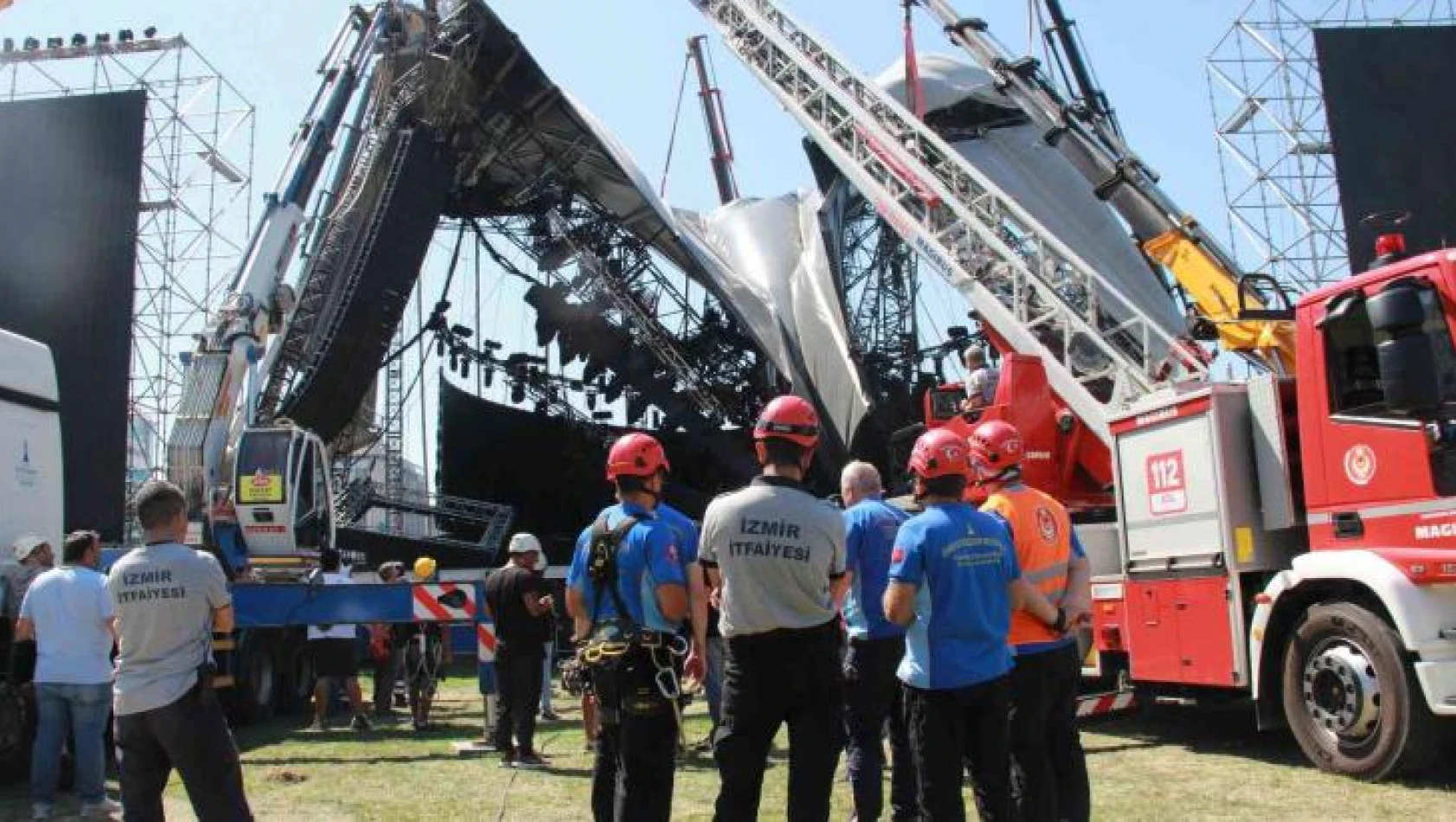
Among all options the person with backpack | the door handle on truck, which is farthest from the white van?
the door handle on truck

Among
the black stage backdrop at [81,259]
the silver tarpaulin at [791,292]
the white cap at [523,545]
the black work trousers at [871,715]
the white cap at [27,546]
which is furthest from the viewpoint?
the silver tarpaulin at [791,292]

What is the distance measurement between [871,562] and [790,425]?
1512 mm

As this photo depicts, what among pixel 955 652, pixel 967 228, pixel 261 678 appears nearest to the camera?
pixel 955 652

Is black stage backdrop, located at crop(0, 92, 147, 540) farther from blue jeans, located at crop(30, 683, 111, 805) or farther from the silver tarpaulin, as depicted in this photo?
blue jeans, located at crop(30, 683, 111, 805)

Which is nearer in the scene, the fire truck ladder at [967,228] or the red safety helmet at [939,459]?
the red safety helmet at [939,459]

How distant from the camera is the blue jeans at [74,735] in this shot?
21.6 feet

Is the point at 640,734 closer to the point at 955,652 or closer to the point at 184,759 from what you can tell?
the point at 955,652

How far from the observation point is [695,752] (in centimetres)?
→ 838

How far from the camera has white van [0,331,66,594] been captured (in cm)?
800

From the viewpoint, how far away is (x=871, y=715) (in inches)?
219

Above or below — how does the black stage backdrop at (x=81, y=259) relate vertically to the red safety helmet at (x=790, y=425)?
above

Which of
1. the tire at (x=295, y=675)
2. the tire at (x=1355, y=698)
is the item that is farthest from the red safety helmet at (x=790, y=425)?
the tire at (x=295, y=675)

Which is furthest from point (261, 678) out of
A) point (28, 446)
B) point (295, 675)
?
point (28, 446)

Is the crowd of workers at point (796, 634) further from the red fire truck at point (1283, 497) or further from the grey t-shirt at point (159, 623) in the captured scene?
the red fire truck at point (1283, 497)
